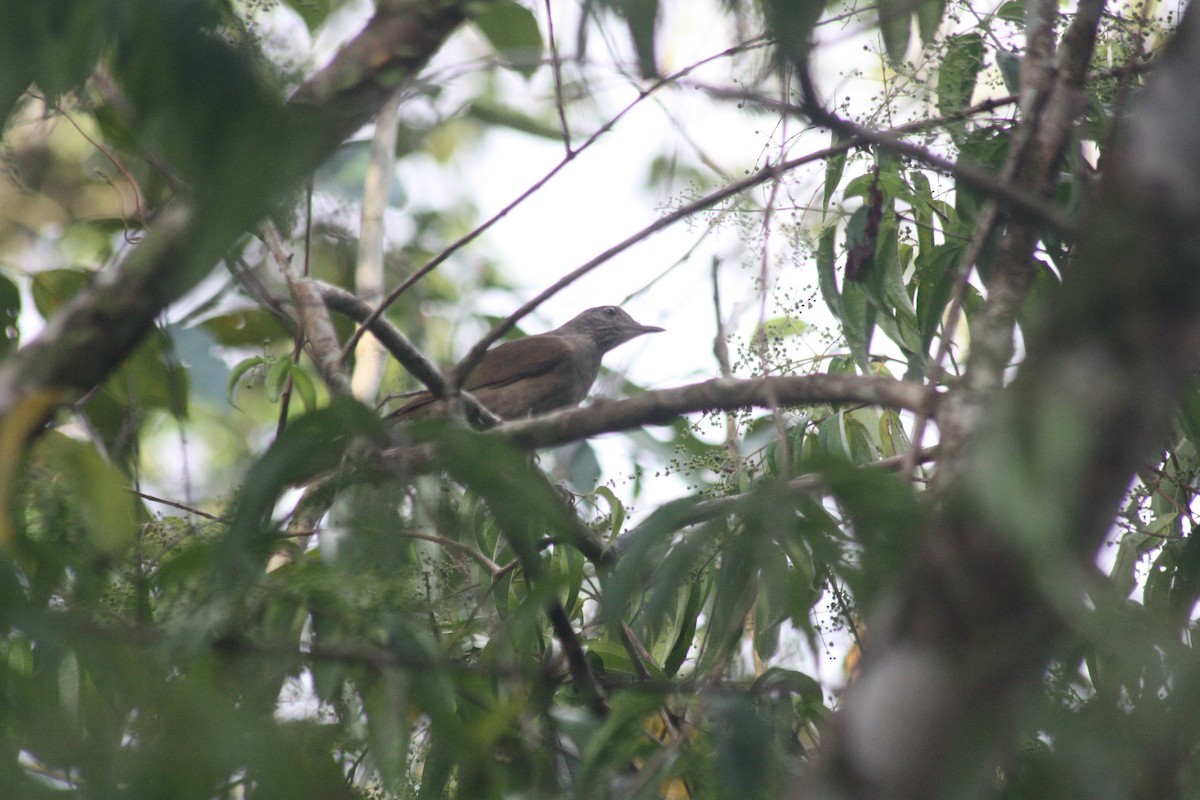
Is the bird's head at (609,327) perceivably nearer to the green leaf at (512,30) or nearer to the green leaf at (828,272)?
the green leaf at (512,30)

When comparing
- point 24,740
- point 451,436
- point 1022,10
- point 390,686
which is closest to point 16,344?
point 24,740

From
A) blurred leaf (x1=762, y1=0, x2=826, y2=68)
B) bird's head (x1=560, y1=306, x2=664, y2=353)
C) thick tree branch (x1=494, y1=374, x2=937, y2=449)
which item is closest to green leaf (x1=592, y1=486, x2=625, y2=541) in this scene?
thick tree branch (x1=494, y1=374, x2=937, y2=449)

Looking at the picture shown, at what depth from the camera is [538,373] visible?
7.94 metres

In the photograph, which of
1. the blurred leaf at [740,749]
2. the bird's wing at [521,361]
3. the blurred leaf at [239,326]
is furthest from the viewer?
the bird's wing at [521,361]

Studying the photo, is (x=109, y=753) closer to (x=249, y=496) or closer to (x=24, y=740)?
(x=24, y=740)

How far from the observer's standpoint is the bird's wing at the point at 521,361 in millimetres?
7906

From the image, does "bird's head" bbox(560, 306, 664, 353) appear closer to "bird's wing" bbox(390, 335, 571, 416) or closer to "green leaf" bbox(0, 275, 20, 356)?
"bird's wing" bbox(390, 335, 571, 416)

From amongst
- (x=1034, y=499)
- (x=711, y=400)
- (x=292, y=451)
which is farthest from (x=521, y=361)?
(x=1034, y=499)

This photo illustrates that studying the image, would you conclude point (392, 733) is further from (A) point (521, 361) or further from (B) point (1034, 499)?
(A) point (521, 361)

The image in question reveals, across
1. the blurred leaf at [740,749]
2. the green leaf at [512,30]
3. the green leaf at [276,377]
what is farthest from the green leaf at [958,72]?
the green leaf at [276,377]

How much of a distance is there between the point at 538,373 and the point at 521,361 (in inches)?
6.4

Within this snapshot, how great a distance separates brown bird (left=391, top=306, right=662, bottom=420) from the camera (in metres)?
7.77

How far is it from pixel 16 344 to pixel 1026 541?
3099 millimetres

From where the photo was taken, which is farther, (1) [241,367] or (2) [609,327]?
(2) [609,327]
